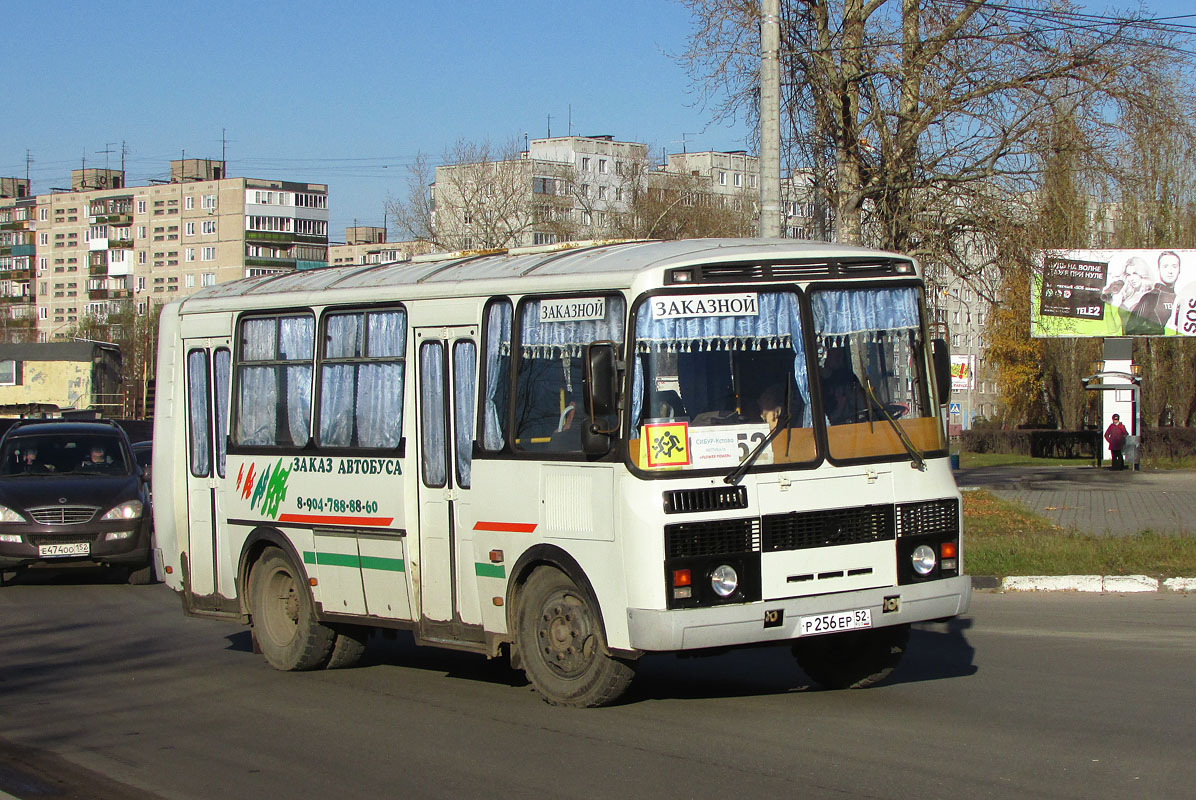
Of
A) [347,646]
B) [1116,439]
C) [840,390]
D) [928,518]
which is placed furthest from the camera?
[1116,439]

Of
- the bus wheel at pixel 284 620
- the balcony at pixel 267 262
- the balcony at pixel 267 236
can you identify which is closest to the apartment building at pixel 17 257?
the balcony at pixel 267 262

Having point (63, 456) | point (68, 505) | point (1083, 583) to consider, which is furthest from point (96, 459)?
point (1083, 583)

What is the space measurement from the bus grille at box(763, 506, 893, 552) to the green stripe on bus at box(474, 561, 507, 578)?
173 cm

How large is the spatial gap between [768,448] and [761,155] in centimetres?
852

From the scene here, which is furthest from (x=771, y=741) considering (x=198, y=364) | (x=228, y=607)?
(x=198, y=364)

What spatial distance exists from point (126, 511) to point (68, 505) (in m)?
0.63

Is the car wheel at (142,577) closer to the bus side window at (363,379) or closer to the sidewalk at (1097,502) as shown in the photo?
the bus side window at (363,379)

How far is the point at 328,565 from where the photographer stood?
9.89 metres

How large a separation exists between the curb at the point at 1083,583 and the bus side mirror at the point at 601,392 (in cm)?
782

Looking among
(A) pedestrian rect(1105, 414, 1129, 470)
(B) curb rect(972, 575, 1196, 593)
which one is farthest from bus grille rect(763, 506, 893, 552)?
(A) pedestrian rect(1105, 414, 1129, 470)

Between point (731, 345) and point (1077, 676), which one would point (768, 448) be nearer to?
point (731, 345)

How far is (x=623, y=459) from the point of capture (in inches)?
299

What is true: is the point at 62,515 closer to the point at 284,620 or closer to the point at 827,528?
the point at 284,620

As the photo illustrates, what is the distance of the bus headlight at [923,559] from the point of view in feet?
26.6
